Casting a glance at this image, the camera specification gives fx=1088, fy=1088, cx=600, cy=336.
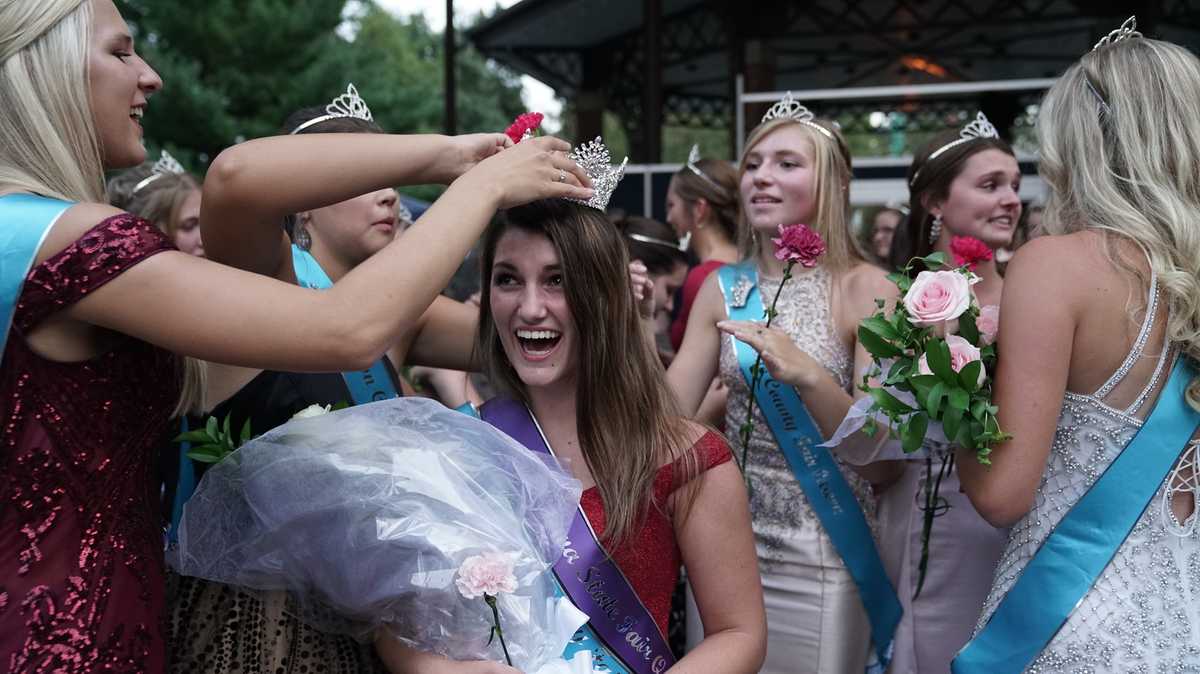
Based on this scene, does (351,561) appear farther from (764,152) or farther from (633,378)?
(764,152)

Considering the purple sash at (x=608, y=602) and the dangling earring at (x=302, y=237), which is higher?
the dangling earring at (x=302, y=237)

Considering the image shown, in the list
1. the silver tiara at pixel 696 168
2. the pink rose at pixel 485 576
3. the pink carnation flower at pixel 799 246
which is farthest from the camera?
the silver tiara at pixel 696 168

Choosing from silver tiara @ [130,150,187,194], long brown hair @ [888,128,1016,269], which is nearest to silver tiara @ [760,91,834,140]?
long brown hair @ [888,128,1016,269]

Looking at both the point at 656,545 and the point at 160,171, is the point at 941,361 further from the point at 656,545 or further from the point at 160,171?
the point at 160,171

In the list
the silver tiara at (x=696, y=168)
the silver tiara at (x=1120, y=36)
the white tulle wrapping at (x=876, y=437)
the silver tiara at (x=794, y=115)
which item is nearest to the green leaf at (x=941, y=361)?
the white tulle wrapping at (x=876, y=437)

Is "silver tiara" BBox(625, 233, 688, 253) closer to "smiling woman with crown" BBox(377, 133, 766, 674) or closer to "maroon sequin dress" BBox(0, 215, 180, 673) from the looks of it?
"smiling woman with crown" BBox(377, 133, 766, 674)

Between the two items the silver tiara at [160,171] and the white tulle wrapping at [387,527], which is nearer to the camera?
the white tulle wrapping at [387,527]

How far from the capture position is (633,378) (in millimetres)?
2180

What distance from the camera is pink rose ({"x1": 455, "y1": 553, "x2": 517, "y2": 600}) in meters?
1.55

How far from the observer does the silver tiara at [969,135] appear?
3.58m

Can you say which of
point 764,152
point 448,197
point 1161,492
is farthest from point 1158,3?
point 448,197

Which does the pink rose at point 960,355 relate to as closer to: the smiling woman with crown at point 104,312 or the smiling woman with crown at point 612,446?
the smiling woman with crown at point 612,446

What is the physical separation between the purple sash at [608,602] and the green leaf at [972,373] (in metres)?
0.71

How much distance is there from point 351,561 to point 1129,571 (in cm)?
132
